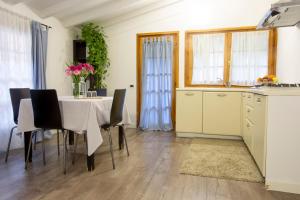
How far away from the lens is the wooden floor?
5.99 ft

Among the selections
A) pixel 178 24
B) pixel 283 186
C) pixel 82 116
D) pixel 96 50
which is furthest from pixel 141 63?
pixel 283 186

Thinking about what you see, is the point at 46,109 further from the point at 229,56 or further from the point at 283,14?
the point at 229,56

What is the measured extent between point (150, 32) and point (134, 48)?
0.49 m

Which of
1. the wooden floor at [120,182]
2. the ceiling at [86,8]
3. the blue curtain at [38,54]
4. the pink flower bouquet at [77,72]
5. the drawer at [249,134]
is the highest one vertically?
the ceiling at [86,8]

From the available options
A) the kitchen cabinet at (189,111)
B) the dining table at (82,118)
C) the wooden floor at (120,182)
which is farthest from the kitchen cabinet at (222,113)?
the dining table at (82,118)

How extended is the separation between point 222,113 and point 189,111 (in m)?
0.57

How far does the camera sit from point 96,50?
456 centimetres

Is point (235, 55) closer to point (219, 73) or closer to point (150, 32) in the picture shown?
point (219, 73)

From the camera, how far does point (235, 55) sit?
A: 4.24 m

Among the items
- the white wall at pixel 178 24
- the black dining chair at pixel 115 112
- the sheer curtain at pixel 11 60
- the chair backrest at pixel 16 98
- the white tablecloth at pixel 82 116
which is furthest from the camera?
the white wall at pixel 178 24

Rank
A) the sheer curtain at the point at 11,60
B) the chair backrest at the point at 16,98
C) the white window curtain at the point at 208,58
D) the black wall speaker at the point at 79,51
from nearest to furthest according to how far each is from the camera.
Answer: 1. the chair backrest at the point at 16,98
2. the sheer curtain at the point at 11,60
3. the white window curtain at the point at 208,58
4. the black wall speaker at the point at 79,51

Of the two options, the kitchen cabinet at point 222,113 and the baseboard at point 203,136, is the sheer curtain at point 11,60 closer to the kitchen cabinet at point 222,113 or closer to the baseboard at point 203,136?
the baseboard at point 203,136

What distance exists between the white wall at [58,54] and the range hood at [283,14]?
3.61m

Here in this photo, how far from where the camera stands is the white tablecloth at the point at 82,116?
2.19 m
